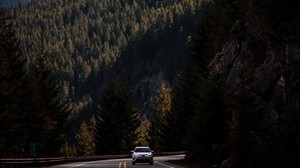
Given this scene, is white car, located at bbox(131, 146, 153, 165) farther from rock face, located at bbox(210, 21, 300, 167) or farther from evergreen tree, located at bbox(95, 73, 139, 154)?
evergreen tree, located at bbox(95, 73, 139, 154)

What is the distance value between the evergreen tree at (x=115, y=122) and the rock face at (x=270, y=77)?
41.7m

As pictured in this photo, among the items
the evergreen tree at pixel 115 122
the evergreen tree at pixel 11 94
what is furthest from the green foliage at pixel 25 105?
the evergreen tree at pixel 115 122

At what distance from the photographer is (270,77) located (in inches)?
1249

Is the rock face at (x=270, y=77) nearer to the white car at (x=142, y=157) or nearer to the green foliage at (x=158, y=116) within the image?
the white car at (x=142, y=157)

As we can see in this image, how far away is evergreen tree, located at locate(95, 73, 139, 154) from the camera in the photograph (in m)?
78.2

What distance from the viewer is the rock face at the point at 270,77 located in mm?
28453

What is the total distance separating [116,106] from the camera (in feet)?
266

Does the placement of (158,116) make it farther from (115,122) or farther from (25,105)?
(25,105)

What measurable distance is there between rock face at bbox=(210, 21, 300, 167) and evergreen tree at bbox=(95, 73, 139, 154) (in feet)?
137

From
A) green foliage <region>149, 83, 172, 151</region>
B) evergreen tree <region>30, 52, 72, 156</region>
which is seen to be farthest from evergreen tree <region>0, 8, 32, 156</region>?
green foliage <region>149, 83, 172, 151</region>

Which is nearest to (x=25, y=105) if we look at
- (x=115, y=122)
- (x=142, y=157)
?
(x=142, y=157)

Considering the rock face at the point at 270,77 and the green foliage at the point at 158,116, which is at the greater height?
the green foliage at the point at 158,116

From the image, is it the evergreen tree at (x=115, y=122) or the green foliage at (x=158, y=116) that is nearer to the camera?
the evergreen tree at (x=115, y=122)

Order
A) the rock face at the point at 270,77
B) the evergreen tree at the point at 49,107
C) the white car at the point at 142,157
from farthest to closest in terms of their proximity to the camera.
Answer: the evergreen tree at the point at 49,107 → the white car at the point at 142,157 → the rock face at the point at 270,77
